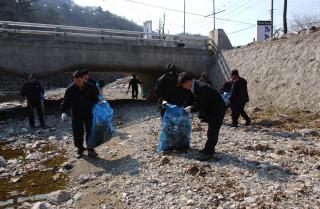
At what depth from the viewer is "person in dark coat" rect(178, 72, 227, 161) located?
23.7 ft

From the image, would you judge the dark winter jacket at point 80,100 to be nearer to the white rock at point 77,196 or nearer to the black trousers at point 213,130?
the white rock at point 77,196

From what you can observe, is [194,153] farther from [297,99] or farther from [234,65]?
[234,65]

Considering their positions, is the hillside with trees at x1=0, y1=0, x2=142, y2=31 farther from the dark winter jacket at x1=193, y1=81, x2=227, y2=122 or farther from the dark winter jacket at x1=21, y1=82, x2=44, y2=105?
the dark winter jacket at x1=193, y1=81, x2=227, y2=122

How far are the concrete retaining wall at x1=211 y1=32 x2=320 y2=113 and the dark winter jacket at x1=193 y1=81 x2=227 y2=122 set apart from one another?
7218 millimetres

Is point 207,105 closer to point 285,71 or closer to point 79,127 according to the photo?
point 79,127

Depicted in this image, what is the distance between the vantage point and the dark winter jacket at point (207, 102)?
725 cm

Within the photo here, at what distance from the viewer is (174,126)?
26.7 ft

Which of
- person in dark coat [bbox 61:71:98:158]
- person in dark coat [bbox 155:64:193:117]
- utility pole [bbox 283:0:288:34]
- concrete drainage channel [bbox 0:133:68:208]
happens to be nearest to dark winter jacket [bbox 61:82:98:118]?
person in dark coat [bbox 61:71:98:158]

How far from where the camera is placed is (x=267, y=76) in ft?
55.9

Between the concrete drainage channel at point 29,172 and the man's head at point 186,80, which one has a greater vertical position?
the man's head at point 186,80

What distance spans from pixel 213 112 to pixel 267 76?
1036cm

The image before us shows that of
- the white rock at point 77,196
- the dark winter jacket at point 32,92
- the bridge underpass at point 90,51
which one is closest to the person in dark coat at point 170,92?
the white rock at point 77,196

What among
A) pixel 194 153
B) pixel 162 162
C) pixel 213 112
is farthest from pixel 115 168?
pixel 213 112

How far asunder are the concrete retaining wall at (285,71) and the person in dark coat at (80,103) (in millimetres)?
8249
